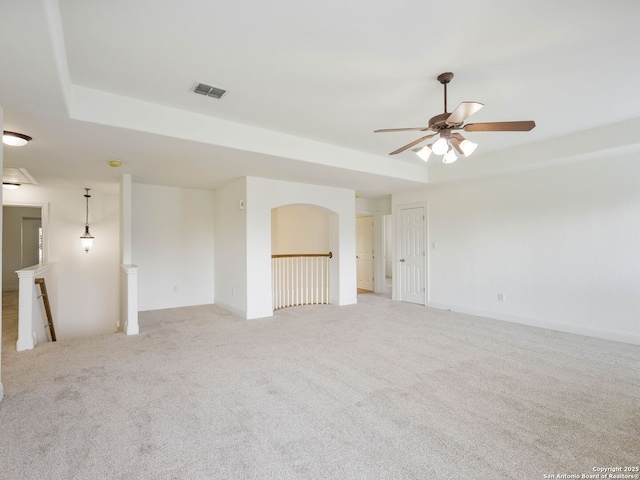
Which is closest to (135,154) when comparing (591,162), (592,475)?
(592,475)

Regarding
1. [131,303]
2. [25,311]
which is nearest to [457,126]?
[131,303]

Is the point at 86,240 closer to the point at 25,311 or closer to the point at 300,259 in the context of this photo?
the point at 25,311

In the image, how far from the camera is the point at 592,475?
5.82 ft

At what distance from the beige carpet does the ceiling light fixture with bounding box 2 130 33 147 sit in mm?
2282

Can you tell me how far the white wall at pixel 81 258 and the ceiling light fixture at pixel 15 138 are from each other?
11.1ft

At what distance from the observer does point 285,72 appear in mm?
2750

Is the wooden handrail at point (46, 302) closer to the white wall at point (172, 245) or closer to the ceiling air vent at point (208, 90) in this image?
the white wall at point (172, 245)

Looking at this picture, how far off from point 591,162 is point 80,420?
631cm

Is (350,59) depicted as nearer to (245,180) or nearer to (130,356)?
(245,180)

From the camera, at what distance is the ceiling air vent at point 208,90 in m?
2.97

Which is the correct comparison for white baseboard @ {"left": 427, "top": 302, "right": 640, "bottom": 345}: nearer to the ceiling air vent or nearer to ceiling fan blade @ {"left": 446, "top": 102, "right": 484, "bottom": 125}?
ceiling fan blade @ {"left": 446, "top": 102, "right": 484, "bottom": 125}

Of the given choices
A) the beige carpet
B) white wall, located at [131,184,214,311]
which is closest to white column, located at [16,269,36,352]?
the beige carpet

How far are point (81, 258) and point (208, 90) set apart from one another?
17.6 feet

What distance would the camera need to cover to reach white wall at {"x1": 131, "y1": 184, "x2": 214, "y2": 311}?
6.13 meters
